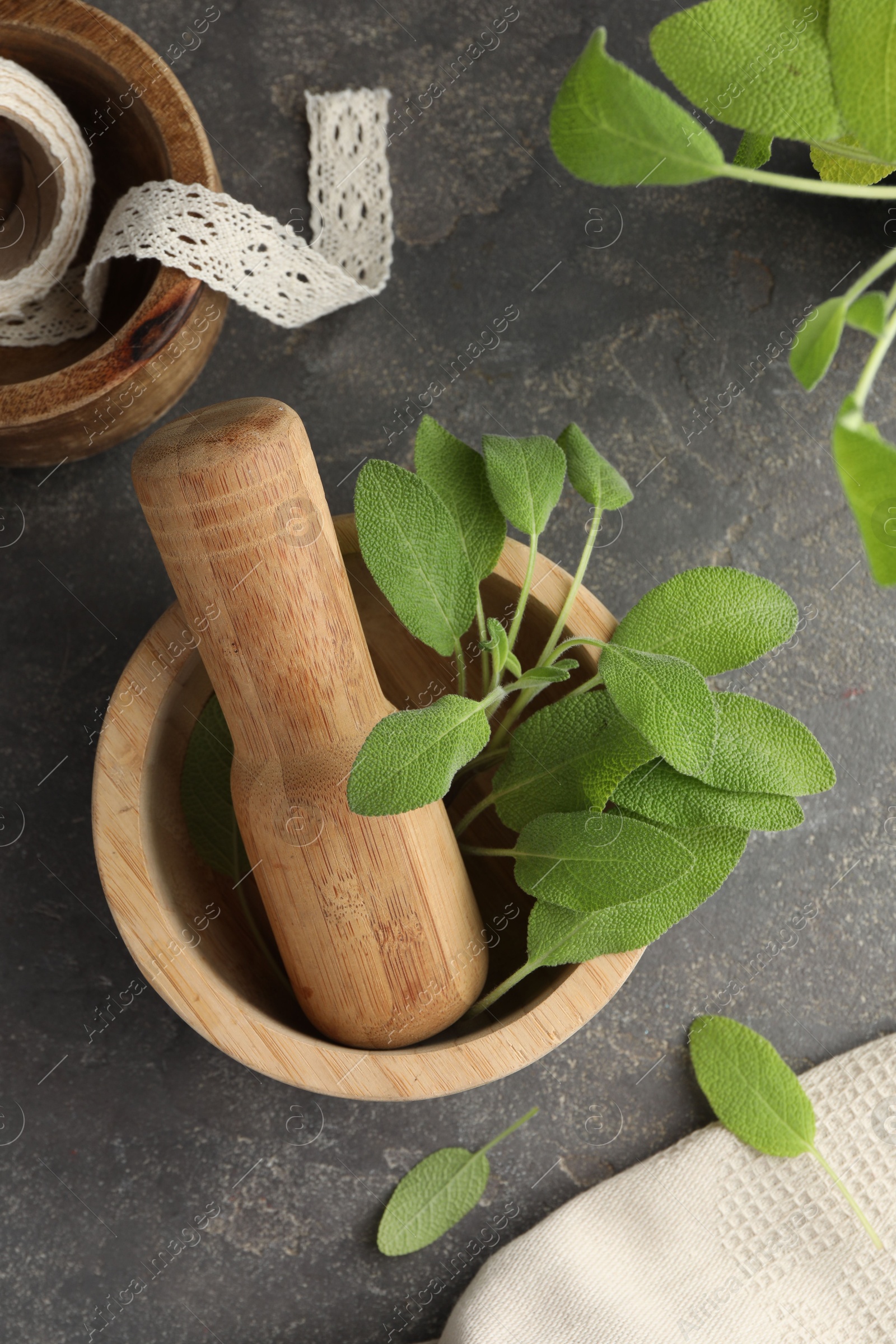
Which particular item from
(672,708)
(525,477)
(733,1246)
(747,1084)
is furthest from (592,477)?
(733,1246)

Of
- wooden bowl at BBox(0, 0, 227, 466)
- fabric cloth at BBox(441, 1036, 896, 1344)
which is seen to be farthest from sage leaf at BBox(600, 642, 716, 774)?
fabric cloth at BBox(441, 1036, 896, 1344)

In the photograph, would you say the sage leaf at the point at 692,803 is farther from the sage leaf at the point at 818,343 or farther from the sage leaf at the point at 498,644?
the sage leaf at the point at 818,343

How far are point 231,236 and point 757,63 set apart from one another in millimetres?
318

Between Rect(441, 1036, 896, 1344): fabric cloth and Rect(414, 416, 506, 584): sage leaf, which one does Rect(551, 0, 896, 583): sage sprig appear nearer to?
Rect(414, 416, 506, 584): sage leaf

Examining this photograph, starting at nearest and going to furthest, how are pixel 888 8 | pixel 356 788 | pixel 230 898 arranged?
pixel 888 8, pixel 356 788, pixel 230 898

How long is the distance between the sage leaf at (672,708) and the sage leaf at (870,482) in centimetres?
20

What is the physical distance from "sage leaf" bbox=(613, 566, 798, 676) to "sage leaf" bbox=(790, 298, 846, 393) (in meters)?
0.25

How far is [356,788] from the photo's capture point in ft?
1.56

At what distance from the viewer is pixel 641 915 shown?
56 cm

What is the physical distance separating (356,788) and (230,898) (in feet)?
0.83

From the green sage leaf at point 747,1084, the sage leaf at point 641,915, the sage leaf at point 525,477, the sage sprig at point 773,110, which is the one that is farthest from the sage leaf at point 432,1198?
the sage sprig at point 773,110

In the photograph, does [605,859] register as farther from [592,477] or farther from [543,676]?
[592,477]

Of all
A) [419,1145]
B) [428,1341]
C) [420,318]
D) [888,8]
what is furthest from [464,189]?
[428,1341]

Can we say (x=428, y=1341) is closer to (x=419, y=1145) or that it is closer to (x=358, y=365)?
(x=419, y=1145)
